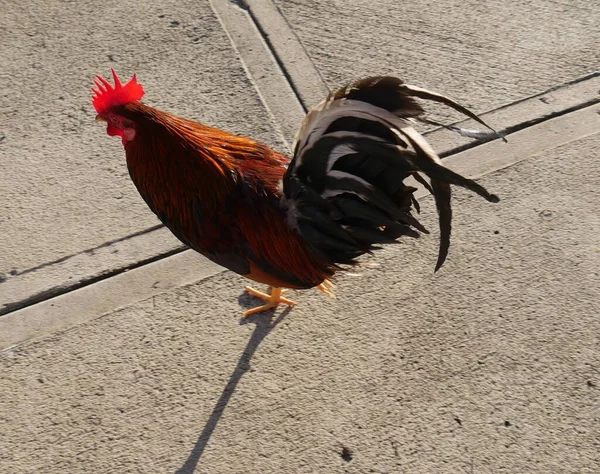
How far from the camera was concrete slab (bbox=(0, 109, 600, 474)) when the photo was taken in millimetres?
3557

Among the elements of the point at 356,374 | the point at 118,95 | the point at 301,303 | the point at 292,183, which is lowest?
the point at 356,374

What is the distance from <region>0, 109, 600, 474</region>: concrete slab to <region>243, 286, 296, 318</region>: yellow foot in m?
0.06

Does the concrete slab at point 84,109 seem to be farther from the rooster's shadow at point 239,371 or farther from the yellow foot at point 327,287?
the yellow foot at point 327,287

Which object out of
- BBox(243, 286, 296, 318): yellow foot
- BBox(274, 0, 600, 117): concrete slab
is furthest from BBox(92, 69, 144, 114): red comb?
BBox(274, 0, 600, 117): concrete slab

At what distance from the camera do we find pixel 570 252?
4355mm

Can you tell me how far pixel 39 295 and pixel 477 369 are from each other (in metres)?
2.65

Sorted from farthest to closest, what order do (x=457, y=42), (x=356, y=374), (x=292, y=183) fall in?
(x=457, y=42), (x=356, y=374), (x=292, y=183)

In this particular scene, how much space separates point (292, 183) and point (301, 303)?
1.05 meters

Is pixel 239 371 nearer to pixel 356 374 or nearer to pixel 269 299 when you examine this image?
pixel 269 299

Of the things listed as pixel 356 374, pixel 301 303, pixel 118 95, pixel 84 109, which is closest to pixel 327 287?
pixel 301 303

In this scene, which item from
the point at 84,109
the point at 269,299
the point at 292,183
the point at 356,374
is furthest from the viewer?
the point at 84,109

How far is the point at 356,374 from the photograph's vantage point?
3.86 meters

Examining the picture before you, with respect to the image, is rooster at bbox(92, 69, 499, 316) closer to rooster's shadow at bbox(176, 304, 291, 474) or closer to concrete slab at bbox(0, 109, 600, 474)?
rooster's shadow at bbox(176, 304, 291, 474)

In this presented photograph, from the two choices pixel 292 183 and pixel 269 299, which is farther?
pixel 269 299
